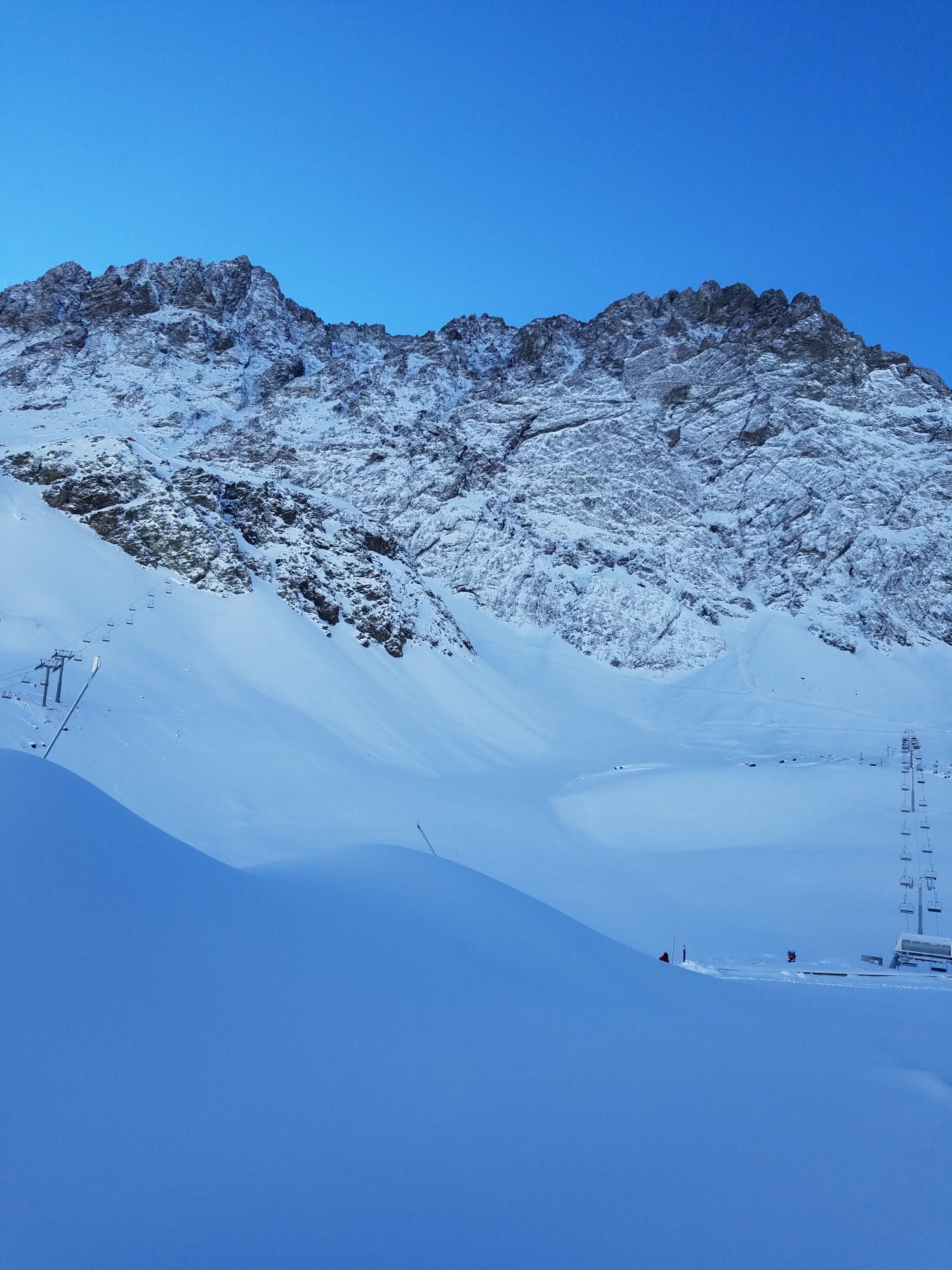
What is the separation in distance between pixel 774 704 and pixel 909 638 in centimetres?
2133

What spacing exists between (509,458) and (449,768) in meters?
63.2

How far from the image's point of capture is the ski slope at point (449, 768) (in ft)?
72.7

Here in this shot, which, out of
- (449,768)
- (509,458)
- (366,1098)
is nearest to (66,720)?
(366,1098)

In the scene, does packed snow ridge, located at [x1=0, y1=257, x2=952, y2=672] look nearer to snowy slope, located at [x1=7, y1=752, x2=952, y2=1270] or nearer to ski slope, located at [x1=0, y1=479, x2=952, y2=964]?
ski slope, located at [x1=0, y1=479, x2=952, y2=964]

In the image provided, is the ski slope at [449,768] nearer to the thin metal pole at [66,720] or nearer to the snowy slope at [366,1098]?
the thin metal pole at [66,720]

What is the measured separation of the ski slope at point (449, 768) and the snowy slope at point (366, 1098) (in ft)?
41.6

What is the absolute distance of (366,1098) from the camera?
5.50 meters

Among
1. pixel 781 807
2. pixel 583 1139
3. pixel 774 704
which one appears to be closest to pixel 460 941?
pixel 583 1139

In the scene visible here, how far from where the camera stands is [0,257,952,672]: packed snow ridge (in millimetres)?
53500

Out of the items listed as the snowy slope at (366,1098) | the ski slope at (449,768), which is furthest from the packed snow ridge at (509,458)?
the snowy slope at (366,1098)

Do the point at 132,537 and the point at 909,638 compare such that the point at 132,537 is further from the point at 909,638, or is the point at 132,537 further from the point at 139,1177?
the point at 909,638

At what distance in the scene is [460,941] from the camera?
324 inches

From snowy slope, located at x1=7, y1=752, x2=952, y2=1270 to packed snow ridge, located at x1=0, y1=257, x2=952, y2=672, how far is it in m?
40.3

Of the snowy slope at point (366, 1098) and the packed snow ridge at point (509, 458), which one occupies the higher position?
the packed snow ridge at point (509, 458)
